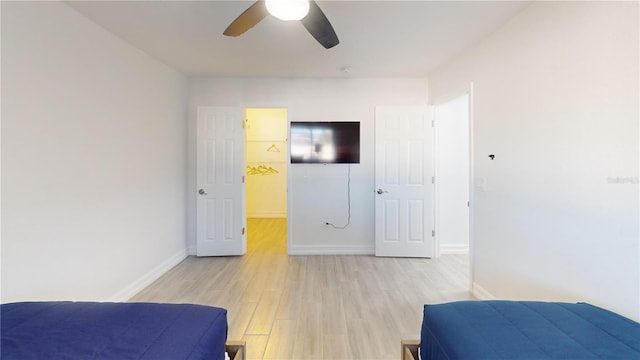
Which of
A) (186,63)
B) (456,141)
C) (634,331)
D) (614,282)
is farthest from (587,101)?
(186,63)

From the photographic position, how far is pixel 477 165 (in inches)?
111

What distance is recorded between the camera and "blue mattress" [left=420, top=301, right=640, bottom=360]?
1.09m

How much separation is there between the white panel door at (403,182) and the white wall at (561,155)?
3.76 ft

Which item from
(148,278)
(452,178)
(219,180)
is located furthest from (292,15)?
(452,178)

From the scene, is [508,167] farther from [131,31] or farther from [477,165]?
[131,31]

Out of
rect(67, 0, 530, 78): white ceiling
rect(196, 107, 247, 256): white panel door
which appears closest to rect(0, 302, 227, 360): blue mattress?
rect(67, 0, 530, 78): white ceiling

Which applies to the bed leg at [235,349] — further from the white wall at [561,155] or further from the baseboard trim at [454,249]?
the baseboard trim at [454,249]

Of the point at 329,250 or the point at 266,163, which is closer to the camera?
the point at 329,250

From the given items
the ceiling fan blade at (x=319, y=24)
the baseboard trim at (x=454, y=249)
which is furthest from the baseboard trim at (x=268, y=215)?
the ceiling fan blade at (x=319, y=24)

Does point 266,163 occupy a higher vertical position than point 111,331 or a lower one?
higher

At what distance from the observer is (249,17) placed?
1.80 m

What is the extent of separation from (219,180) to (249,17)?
264 centimetres

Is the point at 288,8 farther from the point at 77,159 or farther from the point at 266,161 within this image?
the point at 266,161

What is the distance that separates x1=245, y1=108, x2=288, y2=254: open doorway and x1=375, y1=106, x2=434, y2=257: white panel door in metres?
3.23
